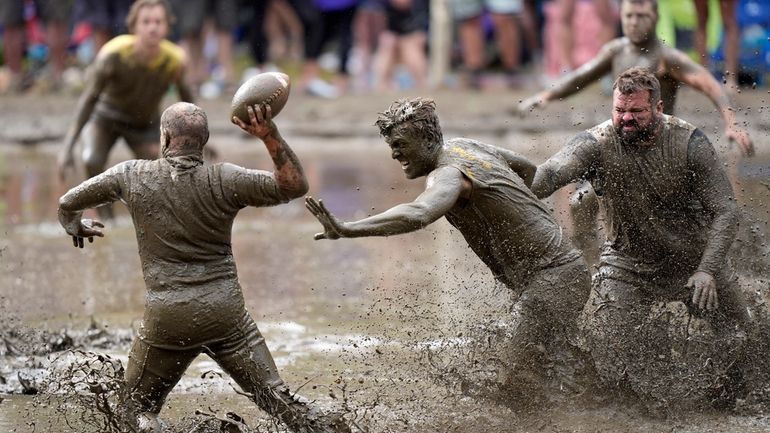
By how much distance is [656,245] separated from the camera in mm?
7211

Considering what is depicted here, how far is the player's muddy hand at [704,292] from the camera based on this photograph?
22.0 ft

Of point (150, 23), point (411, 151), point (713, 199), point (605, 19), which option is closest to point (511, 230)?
point (411, 151)

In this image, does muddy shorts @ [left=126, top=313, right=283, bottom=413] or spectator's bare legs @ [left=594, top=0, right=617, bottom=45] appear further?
spectator's bare legs @ [left=594, top=0, right=617, bottom=45]

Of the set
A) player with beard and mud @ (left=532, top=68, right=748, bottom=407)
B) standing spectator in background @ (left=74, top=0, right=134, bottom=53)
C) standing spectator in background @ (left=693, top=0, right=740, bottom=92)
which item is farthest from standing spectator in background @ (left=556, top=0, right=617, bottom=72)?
player with beard and mud @ (left=532, top=68, right=748, bottom=407)

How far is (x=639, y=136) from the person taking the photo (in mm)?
7027

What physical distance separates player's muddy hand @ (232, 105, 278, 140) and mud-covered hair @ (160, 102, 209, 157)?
243mm


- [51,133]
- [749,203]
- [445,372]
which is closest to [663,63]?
[749,203]

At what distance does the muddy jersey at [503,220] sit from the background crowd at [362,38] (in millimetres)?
Answer: 10457

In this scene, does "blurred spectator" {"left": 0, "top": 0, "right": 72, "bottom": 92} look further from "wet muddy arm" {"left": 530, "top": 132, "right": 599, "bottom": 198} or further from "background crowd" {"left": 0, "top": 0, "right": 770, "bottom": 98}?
"wet muddy arm" {"left": 530, "top": 132, "right": 599, "bottom": 198}

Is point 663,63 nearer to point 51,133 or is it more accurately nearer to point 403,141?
point 403,141

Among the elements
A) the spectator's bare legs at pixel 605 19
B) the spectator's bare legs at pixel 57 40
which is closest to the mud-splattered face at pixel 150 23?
the spectator's bare legs at pixel 605 19

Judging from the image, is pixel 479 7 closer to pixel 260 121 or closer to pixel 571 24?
pixel 571 24

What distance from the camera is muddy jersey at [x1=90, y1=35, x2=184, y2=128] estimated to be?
1110cm

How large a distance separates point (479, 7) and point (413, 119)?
1194 centimetres
